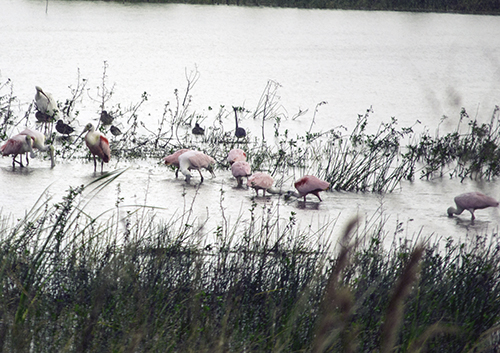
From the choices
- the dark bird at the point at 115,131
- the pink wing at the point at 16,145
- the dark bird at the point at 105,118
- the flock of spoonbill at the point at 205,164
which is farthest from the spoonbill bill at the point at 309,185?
the dark bird at the point at 105,118

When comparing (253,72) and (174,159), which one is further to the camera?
(253,72)

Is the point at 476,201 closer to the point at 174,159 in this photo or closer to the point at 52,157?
the point at 174,159

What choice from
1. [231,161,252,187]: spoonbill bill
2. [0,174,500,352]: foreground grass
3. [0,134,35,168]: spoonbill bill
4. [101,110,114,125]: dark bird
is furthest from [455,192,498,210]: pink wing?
[101,110,114,125]: dark bird

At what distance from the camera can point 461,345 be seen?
2021mm

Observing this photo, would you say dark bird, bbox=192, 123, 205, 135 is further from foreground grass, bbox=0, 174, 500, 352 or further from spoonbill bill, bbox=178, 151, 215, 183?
foreground grass, bbox=0, 174, 500, 352

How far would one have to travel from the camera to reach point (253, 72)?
363 inches

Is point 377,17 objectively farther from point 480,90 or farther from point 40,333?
point 40,333

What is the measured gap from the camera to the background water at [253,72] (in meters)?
3.71

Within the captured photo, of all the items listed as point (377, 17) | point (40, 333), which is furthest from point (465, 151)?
point (377, 17)

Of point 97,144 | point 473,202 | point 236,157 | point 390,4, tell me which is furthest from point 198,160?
point 390,4

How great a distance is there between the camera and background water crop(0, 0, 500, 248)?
146 inches

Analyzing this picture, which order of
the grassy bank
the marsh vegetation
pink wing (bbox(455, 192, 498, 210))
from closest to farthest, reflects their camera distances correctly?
the marsh vegetation, pink wing (bbox(455, 192, 498, 210)), the grassy bank

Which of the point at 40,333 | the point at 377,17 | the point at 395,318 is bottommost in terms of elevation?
the point at 40,333

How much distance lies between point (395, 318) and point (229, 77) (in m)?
7.73
